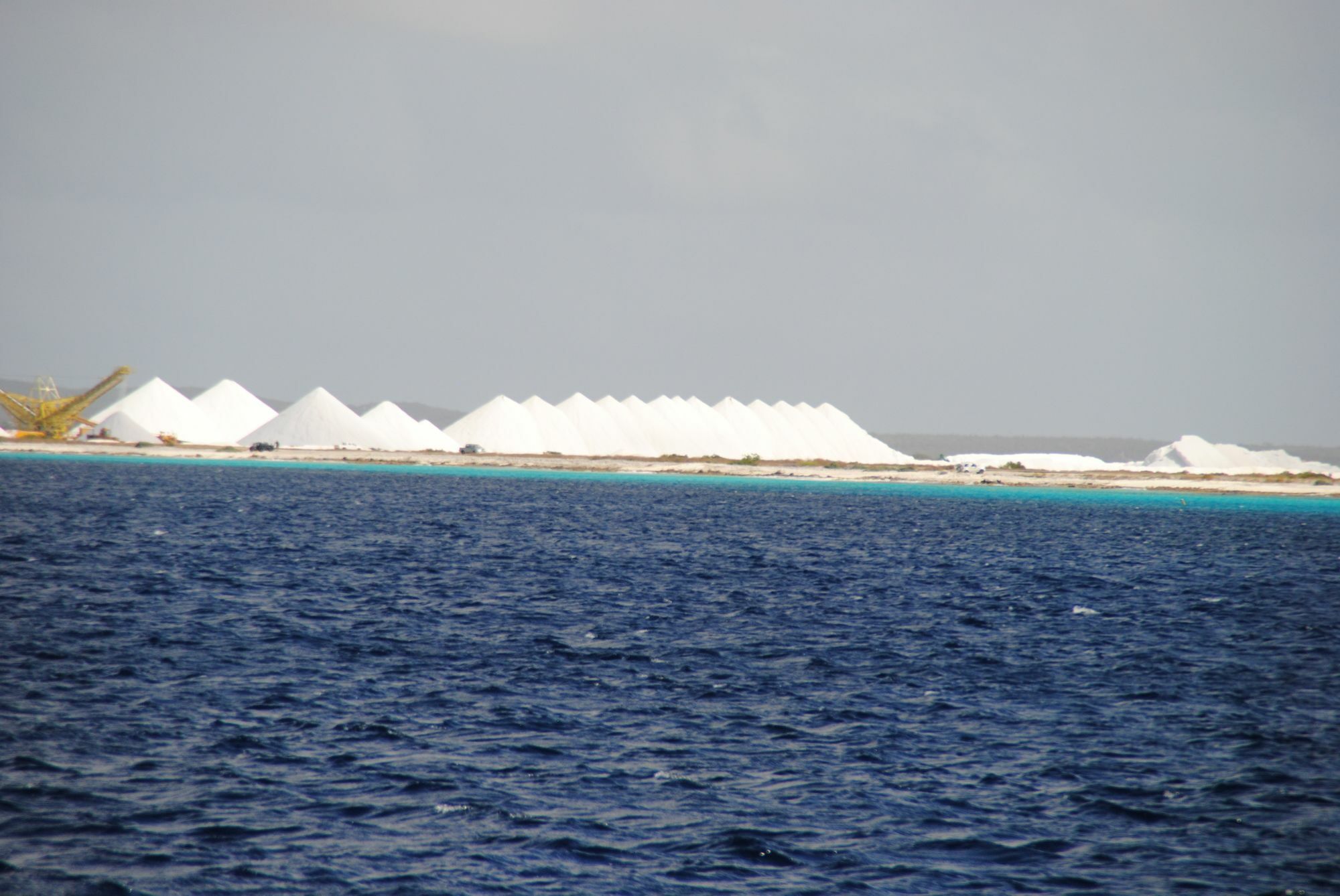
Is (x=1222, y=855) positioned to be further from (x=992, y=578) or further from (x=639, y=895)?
(x=992, y=578)

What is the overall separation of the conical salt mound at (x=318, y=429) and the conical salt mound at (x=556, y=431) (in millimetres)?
26075

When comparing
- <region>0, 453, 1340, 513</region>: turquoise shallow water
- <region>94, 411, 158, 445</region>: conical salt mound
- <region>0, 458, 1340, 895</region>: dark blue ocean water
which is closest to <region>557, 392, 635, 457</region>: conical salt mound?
<region>0, 453, 1340, 513</region>: turquoise shallow water

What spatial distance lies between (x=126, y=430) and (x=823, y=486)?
4308 inches

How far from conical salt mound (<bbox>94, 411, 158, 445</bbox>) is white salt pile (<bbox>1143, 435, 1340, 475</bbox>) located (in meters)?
153

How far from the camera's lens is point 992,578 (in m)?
40.2

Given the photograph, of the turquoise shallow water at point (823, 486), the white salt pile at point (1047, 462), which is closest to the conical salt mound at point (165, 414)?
the turquoise shallow water at point (823, 486)

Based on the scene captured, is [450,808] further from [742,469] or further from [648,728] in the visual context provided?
[742,469]

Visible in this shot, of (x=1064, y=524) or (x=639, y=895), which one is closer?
(x=639, y=895)

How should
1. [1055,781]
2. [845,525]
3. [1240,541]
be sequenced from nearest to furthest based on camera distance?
[1055,781] < [1240,541] < [845,525]

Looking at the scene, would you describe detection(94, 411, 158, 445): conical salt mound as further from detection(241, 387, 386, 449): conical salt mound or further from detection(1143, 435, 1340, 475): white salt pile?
detection(1143, 435, 1340, 475): white salt pile

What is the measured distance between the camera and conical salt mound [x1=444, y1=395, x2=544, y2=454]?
18462 cm

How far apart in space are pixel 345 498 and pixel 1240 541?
54.0 meters

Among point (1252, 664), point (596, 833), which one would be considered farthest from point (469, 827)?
point (1252, 664)

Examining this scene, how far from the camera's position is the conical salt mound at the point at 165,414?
184 m
